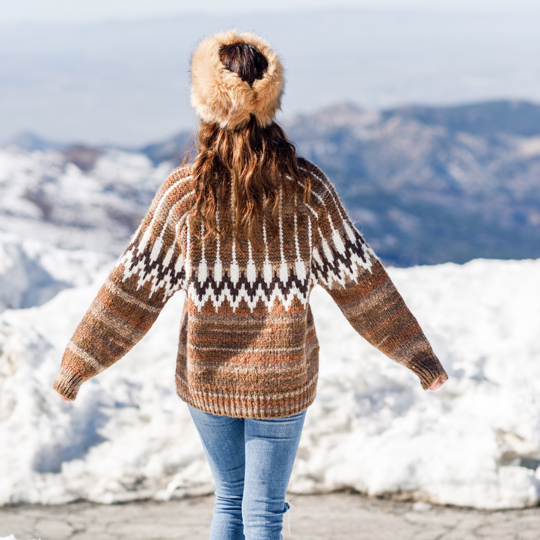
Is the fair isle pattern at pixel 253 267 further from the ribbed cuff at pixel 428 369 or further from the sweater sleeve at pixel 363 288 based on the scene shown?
the ribbed cuff at pixel 428 369

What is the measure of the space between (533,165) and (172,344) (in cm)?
20496

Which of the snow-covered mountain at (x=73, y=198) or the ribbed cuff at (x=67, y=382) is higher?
the snow-covered mountain at (x=73, y=198)

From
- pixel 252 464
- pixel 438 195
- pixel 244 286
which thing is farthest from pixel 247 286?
pixel 438 195

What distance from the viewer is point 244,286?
223cm

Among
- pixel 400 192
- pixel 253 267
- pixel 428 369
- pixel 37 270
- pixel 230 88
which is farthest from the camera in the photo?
pixel 400 192

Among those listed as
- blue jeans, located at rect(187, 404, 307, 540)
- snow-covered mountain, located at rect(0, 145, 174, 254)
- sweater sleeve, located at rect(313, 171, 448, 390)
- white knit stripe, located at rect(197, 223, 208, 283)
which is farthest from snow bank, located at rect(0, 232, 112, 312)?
sweater sleeve, located at rect(313, 171, 448, 390)

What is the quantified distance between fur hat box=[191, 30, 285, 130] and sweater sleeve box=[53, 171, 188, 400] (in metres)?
0.27

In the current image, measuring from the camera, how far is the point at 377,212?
435ft

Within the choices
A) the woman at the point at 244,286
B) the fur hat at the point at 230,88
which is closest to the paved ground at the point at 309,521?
the woman at the point at 244,286

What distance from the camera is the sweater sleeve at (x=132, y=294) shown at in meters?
2.28

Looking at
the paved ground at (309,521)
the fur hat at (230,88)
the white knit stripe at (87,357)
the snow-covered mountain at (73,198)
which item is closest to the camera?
the fur hat at (230,88)

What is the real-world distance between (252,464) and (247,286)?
24.1 inches

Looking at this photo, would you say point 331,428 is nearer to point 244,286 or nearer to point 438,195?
point 244,286

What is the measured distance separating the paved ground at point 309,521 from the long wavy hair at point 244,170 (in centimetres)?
184
